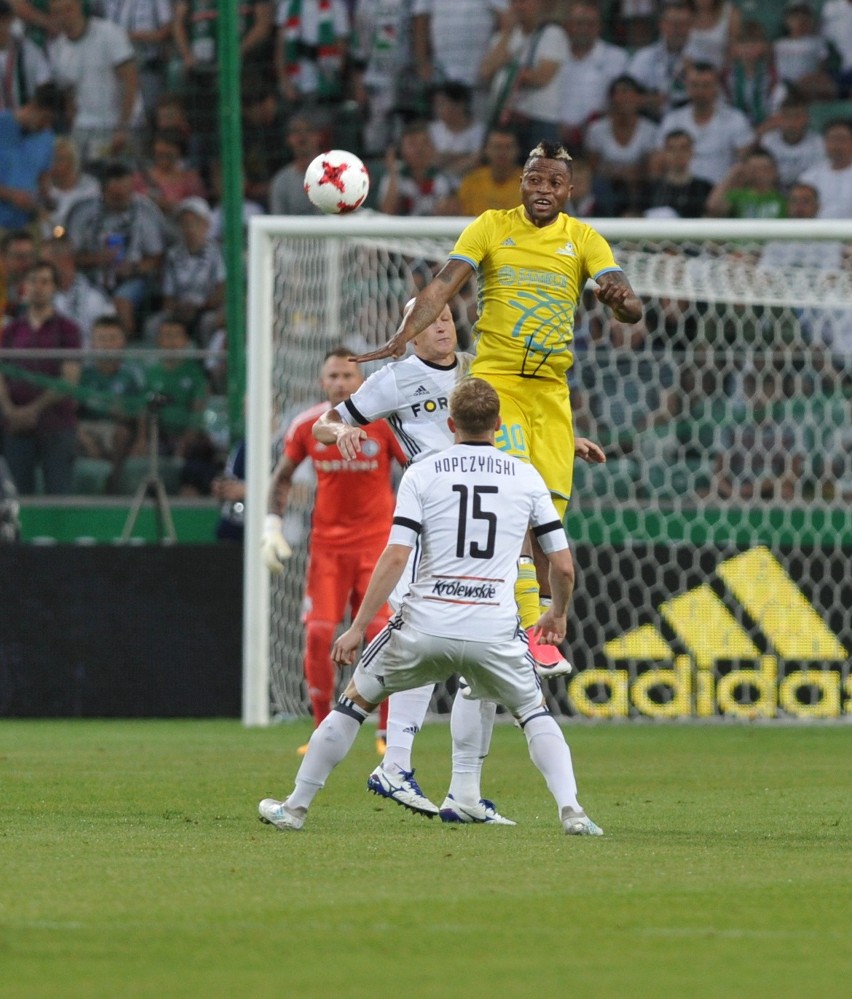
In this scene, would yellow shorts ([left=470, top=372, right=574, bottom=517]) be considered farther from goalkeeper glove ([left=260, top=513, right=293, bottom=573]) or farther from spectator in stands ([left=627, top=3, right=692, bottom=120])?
spectator in stands ([left=627, top=3, right=692, bottom=120])

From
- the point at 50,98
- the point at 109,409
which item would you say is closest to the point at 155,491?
the point at 109,409

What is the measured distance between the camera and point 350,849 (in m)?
6.01

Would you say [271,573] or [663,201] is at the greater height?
[663,201]

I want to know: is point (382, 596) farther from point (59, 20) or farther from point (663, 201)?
point (59, 20)

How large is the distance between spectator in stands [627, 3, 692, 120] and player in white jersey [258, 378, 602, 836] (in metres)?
11.7

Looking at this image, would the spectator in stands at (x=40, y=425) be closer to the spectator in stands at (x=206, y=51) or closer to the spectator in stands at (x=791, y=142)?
the spectator in stands at (x=206, y=51)

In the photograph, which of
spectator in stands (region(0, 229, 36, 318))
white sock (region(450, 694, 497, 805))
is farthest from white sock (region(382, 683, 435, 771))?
spectator in stands (region(0, 229, 36, 318))

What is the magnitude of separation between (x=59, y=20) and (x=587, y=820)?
1371 centimetres

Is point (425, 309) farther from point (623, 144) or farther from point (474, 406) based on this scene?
point (623, 144)

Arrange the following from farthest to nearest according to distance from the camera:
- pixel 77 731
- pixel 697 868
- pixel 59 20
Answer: pixel 59 20 → pixel 77 731 → pixel 697 868

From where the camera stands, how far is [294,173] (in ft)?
56.8

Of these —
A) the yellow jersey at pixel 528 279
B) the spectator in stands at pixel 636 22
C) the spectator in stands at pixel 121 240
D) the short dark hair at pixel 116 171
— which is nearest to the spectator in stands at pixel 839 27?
Result: the spectator in stands at pixel 636 22

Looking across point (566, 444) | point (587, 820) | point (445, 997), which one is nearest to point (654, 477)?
point (566, 444)

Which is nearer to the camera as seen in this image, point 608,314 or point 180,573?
point 180,573
